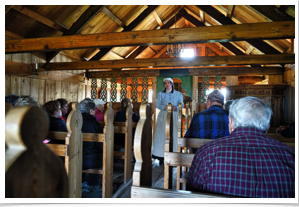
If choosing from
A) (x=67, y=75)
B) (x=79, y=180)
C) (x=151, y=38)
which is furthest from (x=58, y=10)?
(x=79, y=180)

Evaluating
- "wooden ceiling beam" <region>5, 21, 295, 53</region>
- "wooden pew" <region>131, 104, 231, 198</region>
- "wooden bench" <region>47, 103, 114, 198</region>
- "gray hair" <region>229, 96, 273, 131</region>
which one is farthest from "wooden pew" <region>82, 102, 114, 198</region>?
"gray hair" <region>229, 96, 273, 131</region>

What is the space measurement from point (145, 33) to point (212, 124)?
1860 mm

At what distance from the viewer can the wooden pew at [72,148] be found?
6.00 feet

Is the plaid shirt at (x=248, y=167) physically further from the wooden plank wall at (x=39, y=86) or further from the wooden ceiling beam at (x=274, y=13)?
the wooden plank wall at (x=39, y=86)

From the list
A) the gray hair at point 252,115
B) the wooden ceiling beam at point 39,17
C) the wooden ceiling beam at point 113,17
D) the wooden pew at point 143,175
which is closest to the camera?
the wooden pew at point 143,175

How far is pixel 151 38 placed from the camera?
3.23 metres

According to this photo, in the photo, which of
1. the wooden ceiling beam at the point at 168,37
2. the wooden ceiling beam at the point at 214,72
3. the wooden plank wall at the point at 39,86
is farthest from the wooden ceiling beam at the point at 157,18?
the wooden ceiling beam at the point at 168,37

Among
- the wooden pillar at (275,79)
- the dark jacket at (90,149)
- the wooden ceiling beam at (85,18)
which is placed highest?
the wooden ceiling beam at (85,18)

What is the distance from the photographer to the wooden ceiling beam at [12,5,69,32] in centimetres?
404

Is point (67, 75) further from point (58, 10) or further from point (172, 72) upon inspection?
point (172, 72)

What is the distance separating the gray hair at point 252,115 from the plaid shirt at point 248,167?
0.04 metres

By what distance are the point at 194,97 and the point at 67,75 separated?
3.99 metres

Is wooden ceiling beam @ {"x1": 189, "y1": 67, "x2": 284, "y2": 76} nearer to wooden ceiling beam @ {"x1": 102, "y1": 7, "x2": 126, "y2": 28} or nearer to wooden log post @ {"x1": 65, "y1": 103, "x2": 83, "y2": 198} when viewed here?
wooden ceiling beam @ {"x1": 102, "y1": 7, "x2": 126, "y2": 28}

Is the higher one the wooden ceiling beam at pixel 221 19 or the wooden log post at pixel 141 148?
the wooden ceiling beam at pixel 221 19
